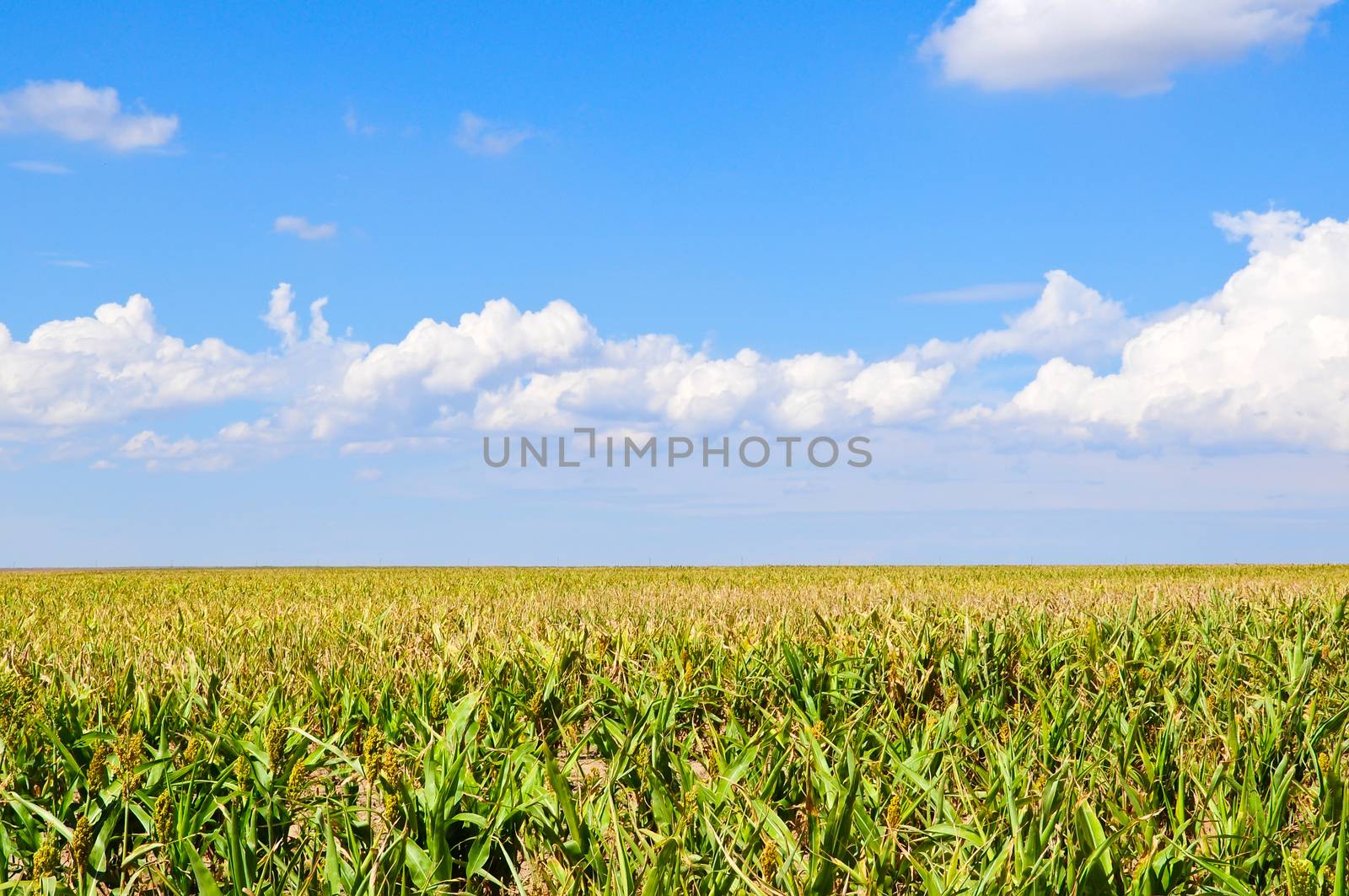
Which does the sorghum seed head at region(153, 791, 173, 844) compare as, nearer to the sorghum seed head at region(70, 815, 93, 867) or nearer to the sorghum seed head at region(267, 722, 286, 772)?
the sorghum seed head at region(70, 815, 93, 867)

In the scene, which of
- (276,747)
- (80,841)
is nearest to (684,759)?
(276,747)

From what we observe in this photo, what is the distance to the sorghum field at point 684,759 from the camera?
236 centimetres

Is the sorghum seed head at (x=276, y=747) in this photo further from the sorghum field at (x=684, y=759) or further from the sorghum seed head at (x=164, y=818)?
the sorghum seed head at (x=164, y=818)

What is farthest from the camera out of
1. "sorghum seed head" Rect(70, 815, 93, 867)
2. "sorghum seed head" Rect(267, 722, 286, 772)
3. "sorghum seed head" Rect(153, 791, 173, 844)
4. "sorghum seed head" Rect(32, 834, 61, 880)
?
"sorghum seed head" Rect(267, 722, 286, 772)

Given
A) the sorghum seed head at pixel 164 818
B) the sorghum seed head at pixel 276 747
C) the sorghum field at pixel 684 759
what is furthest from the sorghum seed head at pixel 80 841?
the sorghum seed head at pixel 276 747

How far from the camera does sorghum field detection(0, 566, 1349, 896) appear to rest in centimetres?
236

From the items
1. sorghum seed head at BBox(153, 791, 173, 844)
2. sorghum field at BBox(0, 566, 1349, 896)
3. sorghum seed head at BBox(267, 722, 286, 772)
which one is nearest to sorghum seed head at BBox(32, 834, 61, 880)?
sorghum field at BBox(0, 566, 1349, 896)

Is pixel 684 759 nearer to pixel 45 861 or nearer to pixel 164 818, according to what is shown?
pixel 164 818

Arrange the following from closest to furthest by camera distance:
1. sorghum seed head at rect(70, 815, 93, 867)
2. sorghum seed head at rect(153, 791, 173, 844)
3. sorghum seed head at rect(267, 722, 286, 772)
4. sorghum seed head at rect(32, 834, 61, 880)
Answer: sorghum seed head at rect(32, 834, 61, 880) < sorghum seed head at rect(70, 815, 93, 867) < sorghum seed head at rect(153, 791, 173, 844) < sorghum seed head at rect(267, 722, 286, 772)

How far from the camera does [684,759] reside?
120 inches

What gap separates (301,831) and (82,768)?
47.3 inches

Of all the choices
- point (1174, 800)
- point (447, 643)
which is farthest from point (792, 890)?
point (447, 643)

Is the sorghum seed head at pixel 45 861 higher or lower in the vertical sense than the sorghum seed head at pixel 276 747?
lower

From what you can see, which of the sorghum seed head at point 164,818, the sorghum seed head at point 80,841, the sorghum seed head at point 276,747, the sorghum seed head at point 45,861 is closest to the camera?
the sorghum seed head at point 45,861
